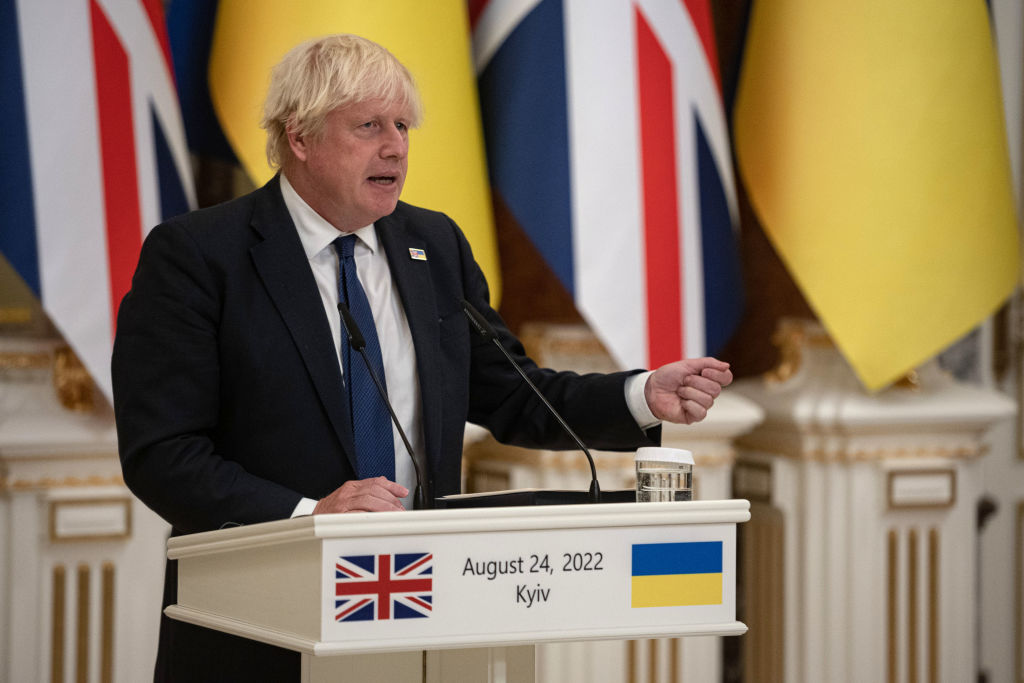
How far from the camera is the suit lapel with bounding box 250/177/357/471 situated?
1.57 m

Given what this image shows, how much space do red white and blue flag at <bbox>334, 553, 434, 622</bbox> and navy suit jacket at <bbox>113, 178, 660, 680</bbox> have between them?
283 millimetres

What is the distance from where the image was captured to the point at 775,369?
3.55 meters

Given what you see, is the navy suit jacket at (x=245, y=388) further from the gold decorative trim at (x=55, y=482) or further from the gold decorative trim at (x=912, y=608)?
the gold decorative trim at (x=912, y=608)

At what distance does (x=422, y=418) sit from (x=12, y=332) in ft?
5.83

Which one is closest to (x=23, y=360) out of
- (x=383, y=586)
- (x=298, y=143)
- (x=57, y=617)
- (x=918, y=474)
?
(x=57, y=617)

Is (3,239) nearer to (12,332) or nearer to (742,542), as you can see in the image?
(12,332)

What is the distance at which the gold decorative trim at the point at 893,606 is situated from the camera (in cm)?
343

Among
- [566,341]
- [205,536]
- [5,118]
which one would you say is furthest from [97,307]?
[205,536]

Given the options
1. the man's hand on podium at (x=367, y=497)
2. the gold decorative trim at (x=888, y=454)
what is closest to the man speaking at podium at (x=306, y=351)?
the man's hand on podium at (x=367, y=497)

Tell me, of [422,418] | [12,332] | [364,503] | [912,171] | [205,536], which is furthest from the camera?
[912,171]

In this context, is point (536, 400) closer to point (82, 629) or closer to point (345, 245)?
point (345, 245)

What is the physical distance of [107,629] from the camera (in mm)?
2988

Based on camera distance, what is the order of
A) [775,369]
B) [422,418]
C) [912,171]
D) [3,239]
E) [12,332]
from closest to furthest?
[422,418], [3,239], [12,332], [912,171], [775,369]

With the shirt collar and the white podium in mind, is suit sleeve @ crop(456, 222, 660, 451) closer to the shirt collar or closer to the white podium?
the shirt collar
